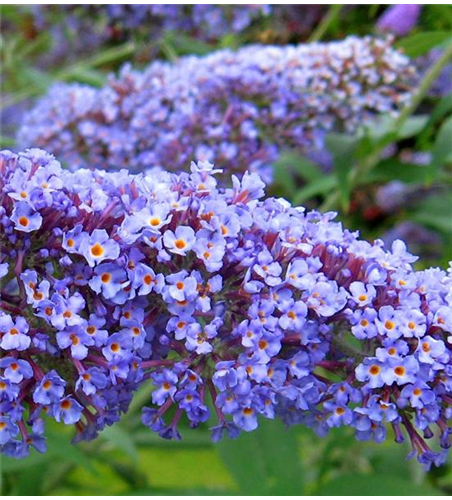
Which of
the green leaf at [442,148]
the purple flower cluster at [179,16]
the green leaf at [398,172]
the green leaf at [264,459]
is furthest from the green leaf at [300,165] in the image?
the green leaf at [264,459]

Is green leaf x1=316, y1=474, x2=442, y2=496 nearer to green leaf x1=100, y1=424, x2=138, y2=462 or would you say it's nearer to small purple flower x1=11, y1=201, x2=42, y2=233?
green leaf x1=100, y1=424, x2=138, y2=462

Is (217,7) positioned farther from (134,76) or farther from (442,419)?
(442,419)

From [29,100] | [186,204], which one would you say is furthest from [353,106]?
[29,100]

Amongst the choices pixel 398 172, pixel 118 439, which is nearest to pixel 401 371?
pixel 118 439

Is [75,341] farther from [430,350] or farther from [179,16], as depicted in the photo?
[179,16]

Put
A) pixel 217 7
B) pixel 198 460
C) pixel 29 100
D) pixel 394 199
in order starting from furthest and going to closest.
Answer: pixel 198 460
pixel 29 100
pixel 394 199
pixel 217 7

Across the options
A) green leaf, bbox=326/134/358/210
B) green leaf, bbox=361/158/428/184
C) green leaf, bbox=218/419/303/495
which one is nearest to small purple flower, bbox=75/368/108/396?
green leaf, bbox=218/419/303/495
